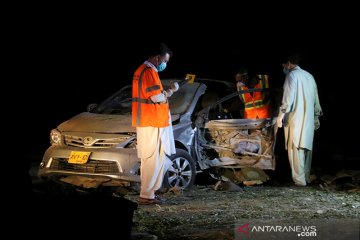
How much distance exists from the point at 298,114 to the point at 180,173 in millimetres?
2024

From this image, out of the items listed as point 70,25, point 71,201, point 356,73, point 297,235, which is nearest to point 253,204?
point 297,235

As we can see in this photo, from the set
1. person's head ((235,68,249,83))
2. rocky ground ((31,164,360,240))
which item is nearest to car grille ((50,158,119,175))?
rocky ground ((31,164,360,240))

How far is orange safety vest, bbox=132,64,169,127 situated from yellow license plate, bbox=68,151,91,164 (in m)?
1.02

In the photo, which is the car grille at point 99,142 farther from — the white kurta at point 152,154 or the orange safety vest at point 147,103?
the orange safety vest at point 147,103

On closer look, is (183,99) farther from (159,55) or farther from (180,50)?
(180,50)

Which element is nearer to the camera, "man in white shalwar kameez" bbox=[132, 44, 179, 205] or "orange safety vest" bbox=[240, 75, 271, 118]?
"man in white shalwar kameez" bbox=[132, 44, 179, 205]

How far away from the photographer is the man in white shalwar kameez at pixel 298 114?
9.31m

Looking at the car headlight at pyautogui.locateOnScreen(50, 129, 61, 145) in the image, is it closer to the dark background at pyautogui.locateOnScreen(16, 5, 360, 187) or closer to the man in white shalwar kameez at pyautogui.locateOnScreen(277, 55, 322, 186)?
the man in white shalwar kameez at pyautogui.locateOnScreen(277, 55, 322, 186)

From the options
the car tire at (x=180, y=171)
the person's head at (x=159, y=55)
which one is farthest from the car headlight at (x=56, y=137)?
the person's head at (x=159, y=55)

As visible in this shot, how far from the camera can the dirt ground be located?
6.53m

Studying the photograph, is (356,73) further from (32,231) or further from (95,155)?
(32,231)

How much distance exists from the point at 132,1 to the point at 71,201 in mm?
31482

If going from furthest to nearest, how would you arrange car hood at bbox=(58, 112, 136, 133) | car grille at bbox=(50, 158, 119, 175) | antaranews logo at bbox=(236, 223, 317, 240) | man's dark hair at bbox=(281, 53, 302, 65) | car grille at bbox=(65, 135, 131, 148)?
man's dark hair at bbox=(281, 53, 302, 65) < car hood at bbox=(58, 112, 136, 133) < car grille at bbox=(65, 135, 131, 148) < car grille at bbox=(50, 158, 119, 175) < antaranews logo at bbox=(236, 223, 317, 240)

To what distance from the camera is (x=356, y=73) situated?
2552cm
